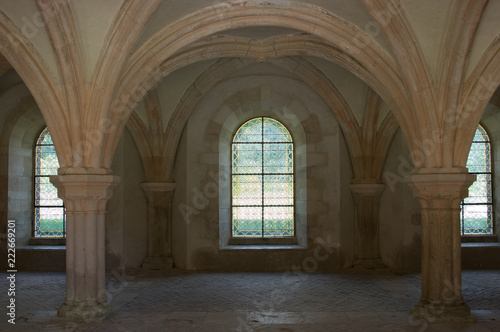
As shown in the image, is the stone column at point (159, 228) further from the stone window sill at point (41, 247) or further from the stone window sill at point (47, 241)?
the stone window sill at point (47, 241)

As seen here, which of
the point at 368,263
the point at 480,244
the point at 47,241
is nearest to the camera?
the point at 368,263

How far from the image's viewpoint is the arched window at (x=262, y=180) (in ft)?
34.3

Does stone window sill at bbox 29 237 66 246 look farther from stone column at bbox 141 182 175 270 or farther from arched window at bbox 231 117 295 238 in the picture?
arched window at bbox 231 117 295 238

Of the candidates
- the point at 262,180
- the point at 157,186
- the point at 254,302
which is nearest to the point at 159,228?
the point at 157,186

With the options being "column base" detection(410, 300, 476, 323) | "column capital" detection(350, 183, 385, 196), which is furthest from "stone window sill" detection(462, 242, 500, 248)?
"column base" detection(410, 300, 476, 323)

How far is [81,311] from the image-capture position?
6.02 m

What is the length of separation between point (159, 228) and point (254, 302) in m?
3.35

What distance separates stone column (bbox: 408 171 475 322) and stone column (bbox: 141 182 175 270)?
5.09 metres

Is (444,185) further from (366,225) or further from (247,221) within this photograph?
(247,221)

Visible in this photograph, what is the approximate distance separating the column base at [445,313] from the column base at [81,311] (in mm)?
3759

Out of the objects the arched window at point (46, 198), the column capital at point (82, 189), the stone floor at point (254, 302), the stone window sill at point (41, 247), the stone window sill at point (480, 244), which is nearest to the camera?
the stone floor at point (254, 302)

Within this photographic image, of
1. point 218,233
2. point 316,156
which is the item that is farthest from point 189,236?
point 316,156

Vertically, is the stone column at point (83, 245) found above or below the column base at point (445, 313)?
above

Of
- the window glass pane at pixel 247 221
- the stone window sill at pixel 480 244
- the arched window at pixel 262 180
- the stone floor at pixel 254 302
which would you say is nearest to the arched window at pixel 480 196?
the stone window sill at pixel 480 244
